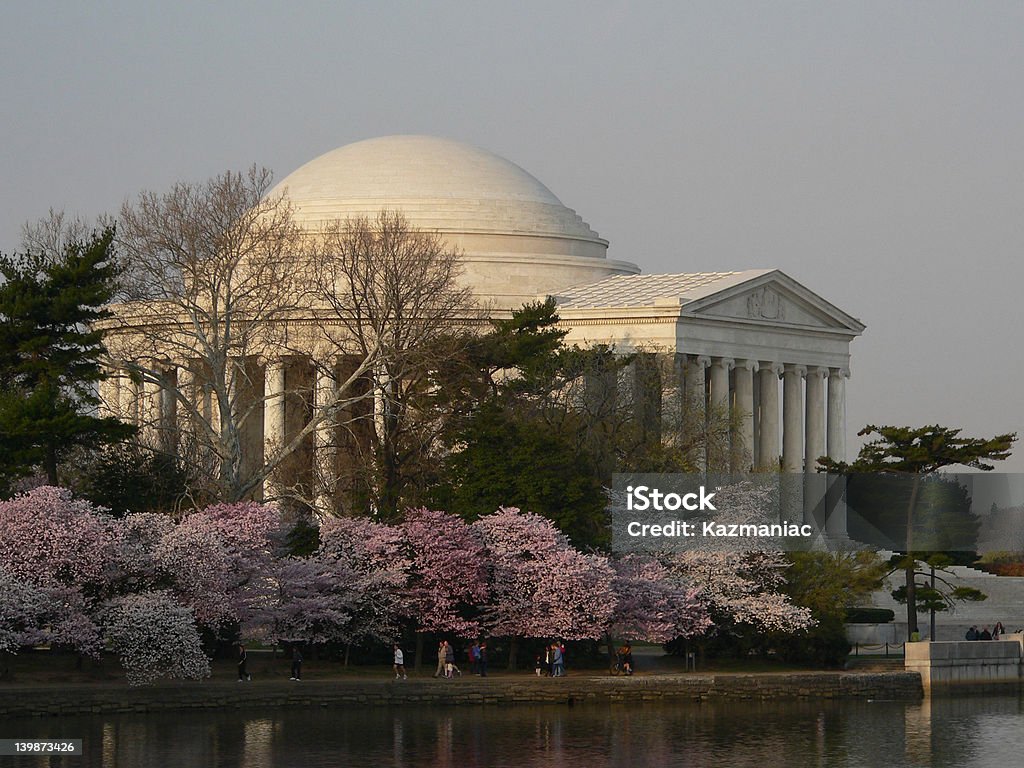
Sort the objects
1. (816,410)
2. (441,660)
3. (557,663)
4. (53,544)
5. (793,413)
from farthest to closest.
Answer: (816,410)
(793,413)
(557,663)
(441,660)
(53,544)

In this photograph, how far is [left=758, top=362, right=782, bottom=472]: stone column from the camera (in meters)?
141

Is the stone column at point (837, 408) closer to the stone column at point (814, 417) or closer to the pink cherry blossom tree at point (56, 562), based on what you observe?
the stone column at point (814, 417)

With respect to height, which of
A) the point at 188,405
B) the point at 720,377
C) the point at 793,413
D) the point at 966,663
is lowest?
the point at 966,663

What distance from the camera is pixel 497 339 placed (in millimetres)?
110438

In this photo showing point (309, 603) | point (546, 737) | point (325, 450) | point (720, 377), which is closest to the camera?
point (546, 737)

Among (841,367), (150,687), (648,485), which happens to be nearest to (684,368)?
(841,367)

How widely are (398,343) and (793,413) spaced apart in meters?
47.2

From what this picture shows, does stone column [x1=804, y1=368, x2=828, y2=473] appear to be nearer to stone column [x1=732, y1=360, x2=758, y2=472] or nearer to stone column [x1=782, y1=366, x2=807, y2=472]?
stone column [x1=782, y1=366, x2=807, y2=472]

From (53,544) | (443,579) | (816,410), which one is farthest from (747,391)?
(53,544)

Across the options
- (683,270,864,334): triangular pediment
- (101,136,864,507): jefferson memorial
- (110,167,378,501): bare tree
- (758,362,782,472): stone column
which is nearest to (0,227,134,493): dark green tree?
(110,167,378,501): bare tree

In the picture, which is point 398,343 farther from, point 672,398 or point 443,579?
point 672,398

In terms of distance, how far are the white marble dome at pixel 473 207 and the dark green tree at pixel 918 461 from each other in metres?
37.6

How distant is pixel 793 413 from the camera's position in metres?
143

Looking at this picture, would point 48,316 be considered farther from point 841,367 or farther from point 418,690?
point 841,367
